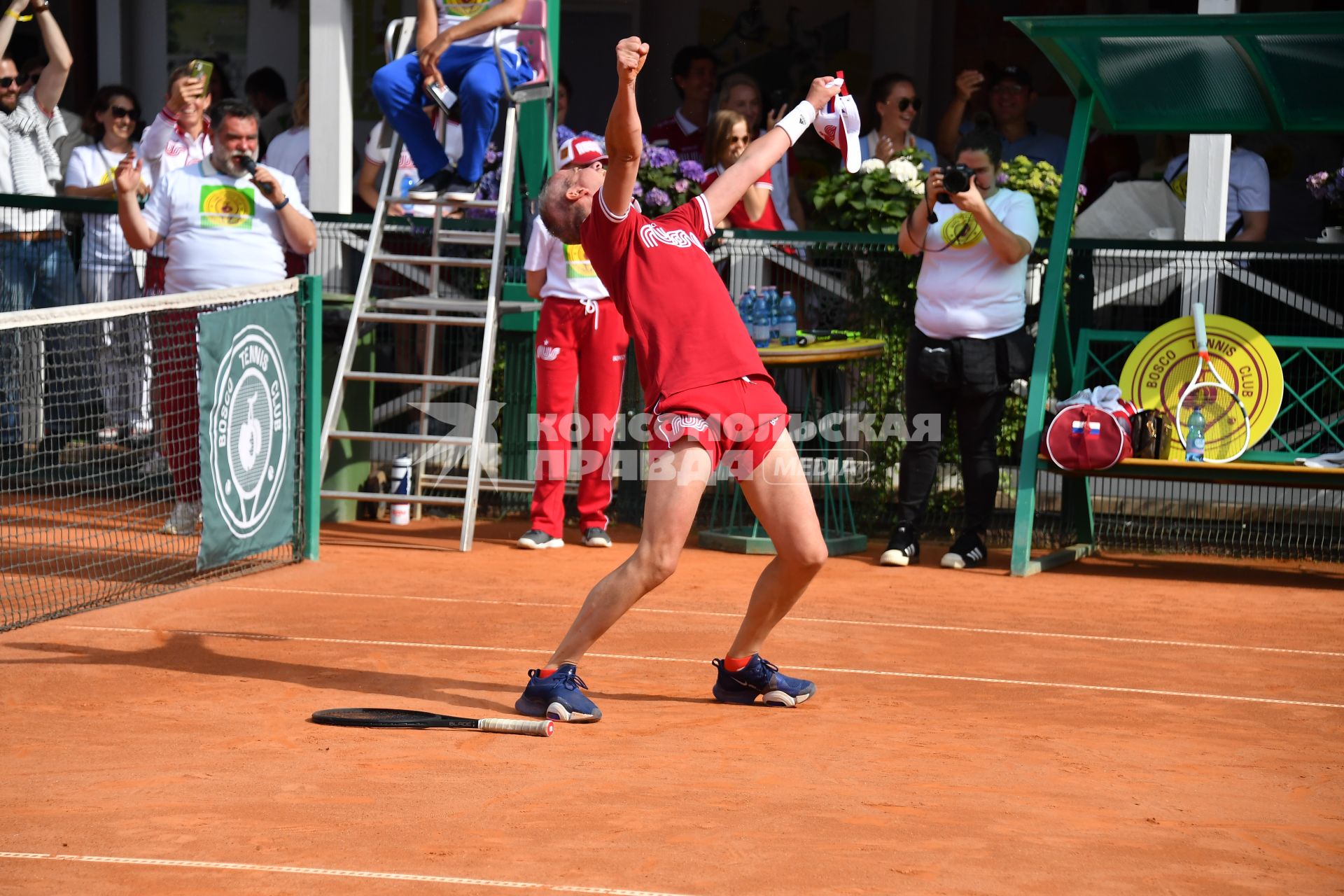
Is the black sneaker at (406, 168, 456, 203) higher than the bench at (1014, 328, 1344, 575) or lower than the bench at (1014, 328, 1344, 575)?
higher

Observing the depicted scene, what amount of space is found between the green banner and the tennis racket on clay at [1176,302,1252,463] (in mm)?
→ 4931

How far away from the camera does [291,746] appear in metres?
5.29

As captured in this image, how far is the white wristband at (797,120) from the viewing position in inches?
233

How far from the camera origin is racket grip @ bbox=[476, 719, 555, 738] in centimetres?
548

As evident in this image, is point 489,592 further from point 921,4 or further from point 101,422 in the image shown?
point 921,4

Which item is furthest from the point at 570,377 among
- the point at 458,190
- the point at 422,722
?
the point at 422,722

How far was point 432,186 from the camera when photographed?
1003cm

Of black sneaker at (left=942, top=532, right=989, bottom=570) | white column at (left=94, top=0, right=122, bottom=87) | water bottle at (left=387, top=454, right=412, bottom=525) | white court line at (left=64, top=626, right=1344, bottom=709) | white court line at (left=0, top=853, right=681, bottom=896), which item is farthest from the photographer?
white column at (left=94, top=0, right=122, bottom=87)

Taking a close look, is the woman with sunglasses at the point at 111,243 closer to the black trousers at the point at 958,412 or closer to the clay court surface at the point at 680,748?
the clay court surface at the point at 680,748

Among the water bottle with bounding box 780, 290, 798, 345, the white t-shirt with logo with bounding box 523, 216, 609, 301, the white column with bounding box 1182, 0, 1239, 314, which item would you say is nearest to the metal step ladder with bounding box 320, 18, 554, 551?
the white t-shirt with logo with bounding box 523, 216, 609, 301

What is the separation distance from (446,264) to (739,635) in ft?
15.4

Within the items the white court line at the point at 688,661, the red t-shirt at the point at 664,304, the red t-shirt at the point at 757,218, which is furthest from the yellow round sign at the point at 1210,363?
the red t-shirt at the point at 664,304

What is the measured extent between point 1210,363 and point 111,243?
7131mm

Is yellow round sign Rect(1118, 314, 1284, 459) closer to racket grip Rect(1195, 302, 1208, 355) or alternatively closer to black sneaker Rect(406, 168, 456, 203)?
racket grip Rect(1195, 302, 1208, 355)
